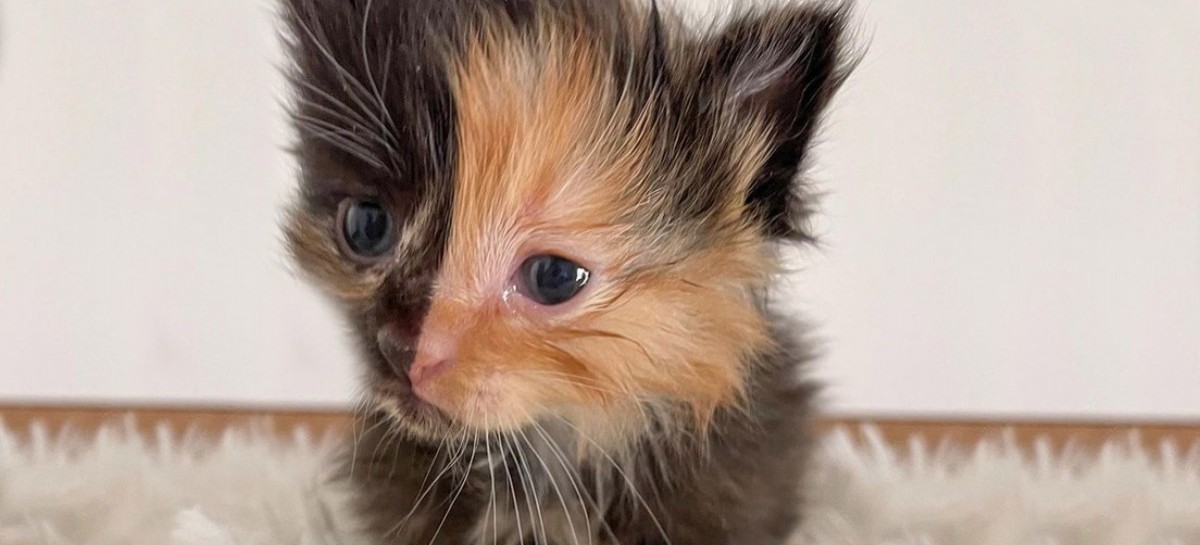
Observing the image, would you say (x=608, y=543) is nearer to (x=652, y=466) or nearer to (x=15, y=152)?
(x=652, y=466)

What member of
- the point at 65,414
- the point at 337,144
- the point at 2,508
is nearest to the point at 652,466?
the point at 337,144

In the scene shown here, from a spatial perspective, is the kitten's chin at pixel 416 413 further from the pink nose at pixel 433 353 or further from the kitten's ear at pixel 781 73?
the kitten's ear at pixel 781 73

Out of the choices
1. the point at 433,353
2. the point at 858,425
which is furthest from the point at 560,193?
the point at 858,425

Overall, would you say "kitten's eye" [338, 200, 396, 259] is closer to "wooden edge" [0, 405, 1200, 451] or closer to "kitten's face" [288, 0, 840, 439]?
"kitten's face" [288, 0, 840, 439]

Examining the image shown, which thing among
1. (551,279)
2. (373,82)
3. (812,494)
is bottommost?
(812,494)

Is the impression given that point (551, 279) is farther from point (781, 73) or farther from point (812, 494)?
point (812, 494)
